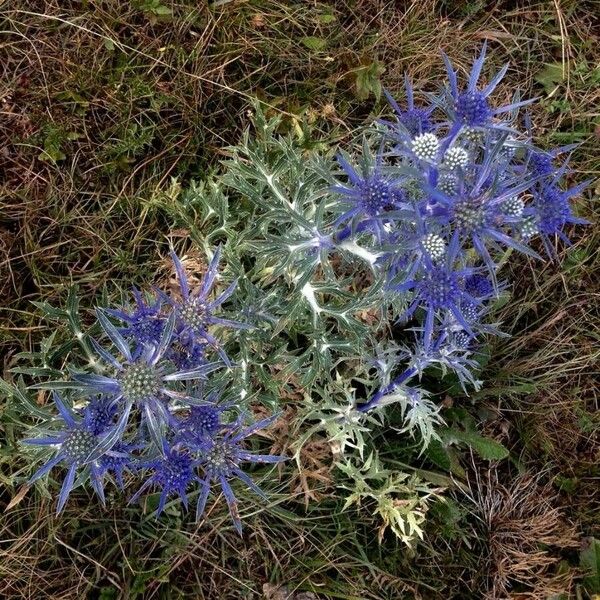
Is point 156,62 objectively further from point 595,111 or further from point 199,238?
point 595,111

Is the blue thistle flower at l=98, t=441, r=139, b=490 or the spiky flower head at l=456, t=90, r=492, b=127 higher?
the spiky flower head at l=456, t=90, r=492, b=127

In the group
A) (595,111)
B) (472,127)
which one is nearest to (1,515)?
(472,127)

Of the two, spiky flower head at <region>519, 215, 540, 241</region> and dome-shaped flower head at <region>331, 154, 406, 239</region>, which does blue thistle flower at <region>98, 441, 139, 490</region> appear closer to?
dome-shaped flower head at <region>331, 154, 406, 239</region>

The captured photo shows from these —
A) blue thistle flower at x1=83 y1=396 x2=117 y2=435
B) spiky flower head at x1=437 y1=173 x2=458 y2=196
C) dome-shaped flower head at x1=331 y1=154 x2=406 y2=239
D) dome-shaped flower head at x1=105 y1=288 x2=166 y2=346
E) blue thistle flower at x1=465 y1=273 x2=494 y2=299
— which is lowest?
blue thistle flower at x1=83 y1=396 x2=117 y2=435

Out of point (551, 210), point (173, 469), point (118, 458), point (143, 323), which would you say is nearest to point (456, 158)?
point (551, 210)

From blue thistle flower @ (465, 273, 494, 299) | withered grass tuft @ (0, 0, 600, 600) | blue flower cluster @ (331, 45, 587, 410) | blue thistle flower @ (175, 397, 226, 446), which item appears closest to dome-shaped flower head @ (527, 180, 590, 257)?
blue flower cluster @ (331, 45, 587, 410)

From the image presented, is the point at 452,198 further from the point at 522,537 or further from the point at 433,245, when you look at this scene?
the point at 522,537
